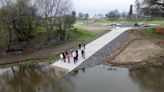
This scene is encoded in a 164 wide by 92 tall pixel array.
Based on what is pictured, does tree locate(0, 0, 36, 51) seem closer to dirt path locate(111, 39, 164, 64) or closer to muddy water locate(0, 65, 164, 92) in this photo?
muddy water locate(0, 65, 164, 92)

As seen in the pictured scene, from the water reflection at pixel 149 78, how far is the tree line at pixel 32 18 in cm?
2002

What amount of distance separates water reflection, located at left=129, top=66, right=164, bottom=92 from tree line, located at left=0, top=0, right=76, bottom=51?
20015 millimetres

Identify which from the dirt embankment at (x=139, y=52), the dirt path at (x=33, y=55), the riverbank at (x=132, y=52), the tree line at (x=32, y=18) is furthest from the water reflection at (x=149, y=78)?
the tree line at (x=32, y=18)

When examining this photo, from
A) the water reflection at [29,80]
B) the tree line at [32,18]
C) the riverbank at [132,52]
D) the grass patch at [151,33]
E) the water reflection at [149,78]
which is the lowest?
the water reflection at [29,80]

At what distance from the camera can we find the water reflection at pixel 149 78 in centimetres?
1910

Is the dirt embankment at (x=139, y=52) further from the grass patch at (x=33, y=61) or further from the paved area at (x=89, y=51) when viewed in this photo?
the grass patch at (x=33, y=61)

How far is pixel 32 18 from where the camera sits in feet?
128

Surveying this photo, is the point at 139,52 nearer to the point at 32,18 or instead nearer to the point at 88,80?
the point at 88,80

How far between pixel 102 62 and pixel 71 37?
631 inches

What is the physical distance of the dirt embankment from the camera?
27.1 meters

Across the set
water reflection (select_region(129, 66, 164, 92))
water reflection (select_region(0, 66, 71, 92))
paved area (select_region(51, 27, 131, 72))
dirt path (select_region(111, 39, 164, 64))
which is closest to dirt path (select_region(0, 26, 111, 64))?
paved area (select_region(51, 27, 131, 72))

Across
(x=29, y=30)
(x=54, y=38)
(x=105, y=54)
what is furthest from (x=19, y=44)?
(x=105, y=54)

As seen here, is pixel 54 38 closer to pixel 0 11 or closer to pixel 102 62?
pixel 0 11

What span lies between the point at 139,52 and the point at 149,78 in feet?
28.7
